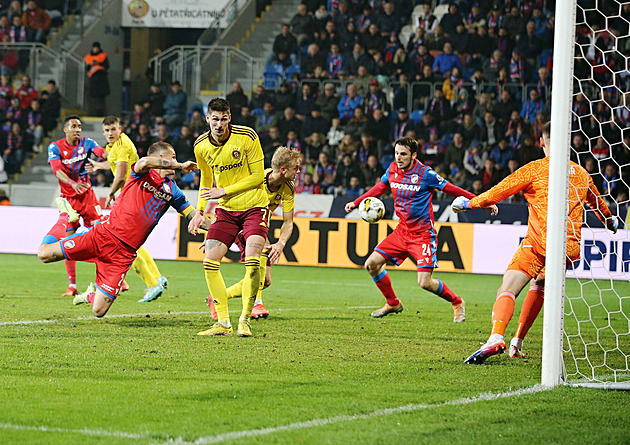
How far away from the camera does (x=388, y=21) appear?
22.1 metres

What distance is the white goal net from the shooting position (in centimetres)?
635

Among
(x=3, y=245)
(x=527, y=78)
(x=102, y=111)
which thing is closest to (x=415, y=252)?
(x=3, y=245)

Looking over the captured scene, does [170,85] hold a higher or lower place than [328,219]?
higher

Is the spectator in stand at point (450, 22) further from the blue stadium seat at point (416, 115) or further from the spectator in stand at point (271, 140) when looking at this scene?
the spectator in stand at point (271, 140)

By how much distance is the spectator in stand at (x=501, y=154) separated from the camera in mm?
18719

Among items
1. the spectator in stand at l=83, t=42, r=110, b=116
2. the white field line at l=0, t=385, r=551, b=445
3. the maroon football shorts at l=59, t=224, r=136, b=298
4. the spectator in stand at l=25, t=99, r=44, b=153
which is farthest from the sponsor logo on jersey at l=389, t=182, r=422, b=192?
the spectator in stand at l=83, t=42, r=110, b=116

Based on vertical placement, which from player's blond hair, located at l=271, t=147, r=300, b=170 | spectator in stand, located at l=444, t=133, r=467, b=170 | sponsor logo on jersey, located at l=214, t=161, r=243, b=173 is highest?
spectator in stand, located at l=444, t=133, r=467, b=170

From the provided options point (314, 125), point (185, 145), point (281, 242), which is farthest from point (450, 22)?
point (281, 242)

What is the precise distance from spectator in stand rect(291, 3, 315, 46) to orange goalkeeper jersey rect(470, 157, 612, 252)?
55.4 ft

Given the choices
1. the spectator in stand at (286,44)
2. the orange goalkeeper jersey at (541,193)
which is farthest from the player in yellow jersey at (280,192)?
the spectator in stand at (286,44)

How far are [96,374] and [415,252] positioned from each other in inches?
175

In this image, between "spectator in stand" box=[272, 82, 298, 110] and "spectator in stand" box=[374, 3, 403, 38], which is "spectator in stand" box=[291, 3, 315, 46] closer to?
"spectator in stand" box=[374, 3, 403, 38]

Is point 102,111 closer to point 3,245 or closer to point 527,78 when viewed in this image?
point 3,245

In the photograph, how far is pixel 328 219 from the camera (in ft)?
53.5
